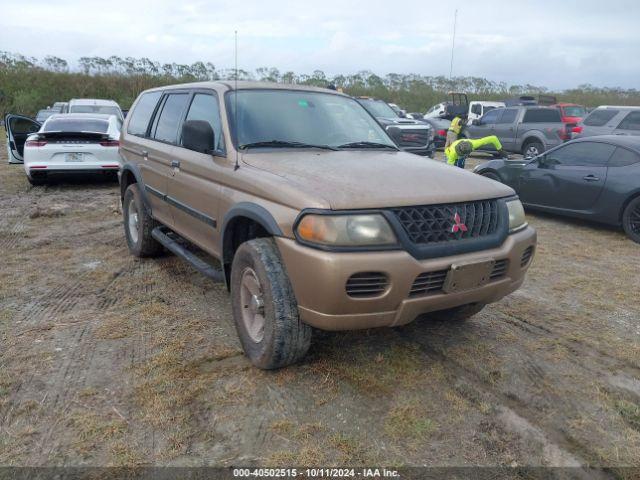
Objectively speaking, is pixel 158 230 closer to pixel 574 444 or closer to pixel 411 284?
pixel 411 284

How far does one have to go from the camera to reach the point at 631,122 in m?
12.0

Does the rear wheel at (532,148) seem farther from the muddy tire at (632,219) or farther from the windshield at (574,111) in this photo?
→ the muddy tire at (632,219)

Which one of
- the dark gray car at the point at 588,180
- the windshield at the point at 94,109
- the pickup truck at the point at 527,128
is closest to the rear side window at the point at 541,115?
the pickup truck at the point at 527,128

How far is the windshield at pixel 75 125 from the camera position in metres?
9.99

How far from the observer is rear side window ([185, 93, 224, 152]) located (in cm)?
387

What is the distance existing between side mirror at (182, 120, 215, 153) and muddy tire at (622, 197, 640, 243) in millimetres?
5885

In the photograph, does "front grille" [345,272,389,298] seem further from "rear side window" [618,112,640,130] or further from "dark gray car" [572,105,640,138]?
"rear side window" [618,112,640,130]

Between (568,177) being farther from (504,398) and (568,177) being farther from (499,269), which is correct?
(504,398)

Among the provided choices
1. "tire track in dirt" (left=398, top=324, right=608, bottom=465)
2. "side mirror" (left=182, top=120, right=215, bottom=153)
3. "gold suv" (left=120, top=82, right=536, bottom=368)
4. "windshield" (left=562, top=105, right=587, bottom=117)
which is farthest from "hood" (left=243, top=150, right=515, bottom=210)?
"windshield" (left=562, top=105, right=587, bottom=117)

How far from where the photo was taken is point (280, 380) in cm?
320

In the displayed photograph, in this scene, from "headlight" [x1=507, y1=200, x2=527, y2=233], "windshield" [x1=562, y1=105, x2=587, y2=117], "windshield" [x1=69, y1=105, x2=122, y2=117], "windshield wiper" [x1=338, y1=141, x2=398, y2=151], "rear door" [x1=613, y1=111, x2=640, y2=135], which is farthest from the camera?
"windshield" [x1=562, y1=105, x2=587, y2=117]

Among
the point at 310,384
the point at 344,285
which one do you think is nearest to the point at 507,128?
the point at 310,384

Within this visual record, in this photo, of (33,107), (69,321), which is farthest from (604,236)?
(33,107)

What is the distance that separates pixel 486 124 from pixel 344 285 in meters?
15.7
